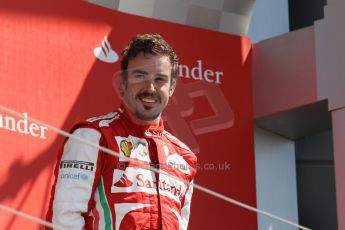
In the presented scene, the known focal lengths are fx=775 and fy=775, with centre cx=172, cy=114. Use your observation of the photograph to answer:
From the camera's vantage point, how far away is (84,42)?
393 cm

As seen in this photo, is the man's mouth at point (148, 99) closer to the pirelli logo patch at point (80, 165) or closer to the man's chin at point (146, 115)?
the man's chin at point (146, 115)

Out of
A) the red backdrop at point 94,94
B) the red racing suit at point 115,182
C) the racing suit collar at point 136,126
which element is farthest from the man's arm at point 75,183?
the red backdrop at point 94,94

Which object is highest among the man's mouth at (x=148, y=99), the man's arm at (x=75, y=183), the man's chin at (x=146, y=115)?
the man's mouth at (x=148, y=99)

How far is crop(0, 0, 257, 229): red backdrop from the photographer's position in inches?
140

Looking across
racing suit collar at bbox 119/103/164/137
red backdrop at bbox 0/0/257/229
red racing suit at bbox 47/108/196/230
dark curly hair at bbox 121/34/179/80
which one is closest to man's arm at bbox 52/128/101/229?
red racing suit at bbox 47/108/196/230

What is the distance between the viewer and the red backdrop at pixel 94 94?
356cm

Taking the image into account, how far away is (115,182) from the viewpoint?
72.1 inches

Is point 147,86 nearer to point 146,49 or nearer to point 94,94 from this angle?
point 146,49

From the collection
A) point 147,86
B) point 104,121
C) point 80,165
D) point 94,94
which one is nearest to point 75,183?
point 80,165

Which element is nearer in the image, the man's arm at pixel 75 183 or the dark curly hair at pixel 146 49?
the man's arm at pixel 75 183

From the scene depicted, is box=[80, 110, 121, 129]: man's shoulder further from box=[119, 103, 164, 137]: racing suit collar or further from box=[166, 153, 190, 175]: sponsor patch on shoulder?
box=[166, 153, 190, 175]: sponsor patch on shoulder

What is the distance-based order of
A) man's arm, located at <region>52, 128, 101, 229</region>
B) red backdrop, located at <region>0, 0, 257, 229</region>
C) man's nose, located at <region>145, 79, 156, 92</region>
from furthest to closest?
red backdrop, located at <region>0, 0, 257, 229</region>, man's nose, located at <region>145, 79, 156, 92</region>, man's arm, located at <region>52, 128, 101, 229</region>

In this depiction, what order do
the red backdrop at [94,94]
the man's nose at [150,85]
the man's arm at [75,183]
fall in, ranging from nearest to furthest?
the man's arm at [75,183]
the man's nose at [150,85]
the red backdrop at [94,94]

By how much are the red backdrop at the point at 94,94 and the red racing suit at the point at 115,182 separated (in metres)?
1.69
